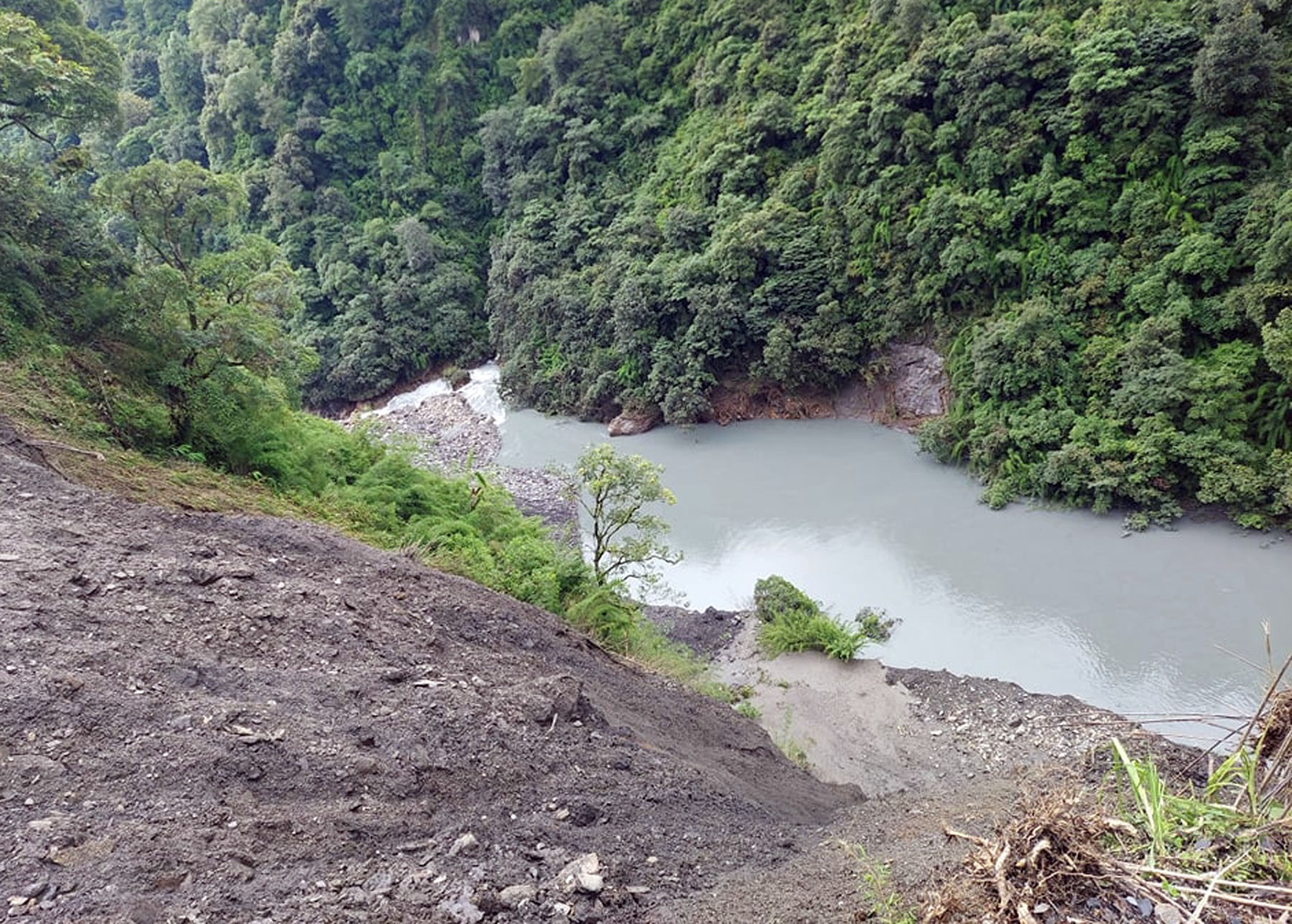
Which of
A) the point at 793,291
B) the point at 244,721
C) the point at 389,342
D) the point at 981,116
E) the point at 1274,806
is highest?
the point at 981,116

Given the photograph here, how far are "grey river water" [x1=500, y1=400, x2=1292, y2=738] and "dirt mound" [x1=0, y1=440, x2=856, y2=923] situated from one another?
23.6 feet

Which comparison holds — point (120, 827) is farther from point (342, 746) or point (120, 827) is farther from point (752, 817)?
point (752, 817)

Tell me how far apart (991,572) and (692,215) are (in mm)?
13963

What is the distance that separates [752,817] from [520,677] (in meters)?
2.08

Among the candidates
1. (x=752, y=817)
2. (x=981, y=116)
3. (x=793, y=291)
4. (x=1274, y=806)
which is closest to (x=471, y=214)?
(x=793, y=291)

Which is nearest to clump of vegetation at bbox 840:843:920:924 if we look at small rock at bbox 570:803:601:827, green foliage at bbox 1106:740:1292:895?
green foliage at bbox 1106:740:1292:895

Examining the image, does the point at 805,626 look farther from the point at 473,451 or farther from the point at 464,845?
the point at 473,451

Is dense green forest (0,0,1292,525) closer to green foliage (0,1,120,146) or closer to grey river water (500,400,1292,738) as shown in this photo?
green foliage (0,1,120,146)

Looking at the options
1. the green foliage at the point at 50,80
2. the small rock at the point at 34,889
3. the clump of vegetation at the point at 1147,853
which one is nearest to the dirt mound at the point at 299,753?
the small rock at the point at 34,889

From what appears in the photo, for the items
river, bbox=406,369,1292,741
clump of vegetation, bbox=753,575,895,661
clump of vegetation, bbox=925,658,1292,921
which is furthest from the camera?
clump of vegetation, bbox=753,575,895,661

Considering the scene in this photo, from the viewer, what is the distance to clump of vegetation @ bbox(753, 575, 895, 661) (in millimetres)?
12219

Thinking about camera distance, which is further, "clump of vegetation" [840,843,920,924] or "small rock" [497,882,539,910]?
"small rock" [497,882,539,910]

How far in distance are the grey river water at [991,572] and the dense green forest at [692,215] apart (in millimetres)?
1039

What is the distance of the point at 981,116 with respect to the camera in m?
17.6
